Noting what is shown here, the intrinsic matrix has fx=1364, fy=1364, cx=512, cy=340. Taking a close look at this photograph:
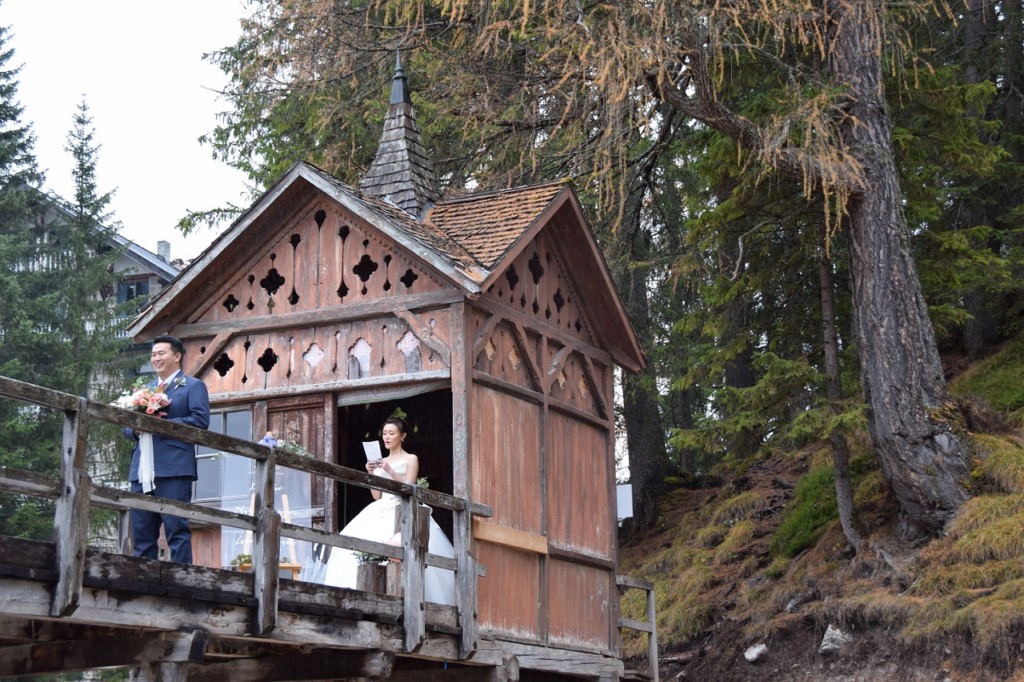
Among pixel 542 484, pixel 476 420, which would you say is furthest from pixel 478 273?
pixel 542 484

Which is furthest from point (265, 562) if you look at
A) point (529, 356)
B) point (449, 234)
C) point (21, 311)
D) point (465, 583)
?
point (21, 311)

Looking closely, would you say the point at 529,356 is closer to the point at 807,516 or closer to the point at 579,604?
the point at 579,604

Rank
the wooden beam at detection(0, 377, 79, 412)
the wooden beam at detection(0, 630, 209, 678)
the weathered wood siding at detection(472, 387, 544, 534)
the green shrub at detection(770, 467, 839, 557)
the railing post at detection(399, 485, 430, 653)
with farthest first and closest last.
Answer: the green shrub at detection(770, 467, 839, 557) < the weathered wood siding at detection(472, 387, 544, 534) < the railing post at detection(399, 485, 430, 653) < the wooden beam at detection(0, 630, 209, 678) < the wooden beam at detection(0, 377, 79, 412)

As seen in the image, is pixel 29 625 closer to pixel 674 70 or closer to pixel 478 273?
pixel 478 273

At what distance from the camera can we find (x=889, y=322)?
58.4 ft

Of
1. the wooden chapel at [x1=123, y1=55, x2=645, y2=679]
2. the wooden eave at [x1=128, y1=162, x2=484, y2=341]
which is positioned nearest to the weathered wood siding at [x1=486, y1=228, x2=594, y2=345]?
the wooden chapel at [x1=123, y1=55, x2=645, y2=679]

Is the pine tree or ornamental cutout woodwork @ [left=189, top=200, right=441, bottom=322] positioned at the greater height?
the pine tree

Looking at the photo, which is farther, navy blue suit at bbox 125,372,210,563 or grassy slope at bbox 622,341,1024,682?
grassy slope at bbox 622,341,1024,682

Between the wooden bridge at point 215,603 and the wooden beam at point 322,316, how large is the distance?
2.05m

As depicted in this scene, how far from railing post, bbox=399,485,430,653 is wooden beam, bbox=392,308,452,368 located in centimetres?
177

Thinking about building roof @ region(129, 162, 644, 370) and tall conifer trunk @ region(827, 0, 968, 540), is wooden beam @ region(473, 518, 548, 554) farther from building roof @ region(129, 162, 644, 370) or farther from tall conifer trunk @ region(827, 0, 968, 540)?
tall conifer trunk @ region(827, 0, 968, 540)

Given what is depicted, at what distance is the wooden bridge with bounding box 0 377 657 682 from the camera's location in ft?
25.8

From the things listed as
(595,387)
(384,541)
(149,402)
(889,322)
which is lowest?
(384,541)

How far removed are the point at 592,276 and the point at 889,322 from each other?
4860 mm
